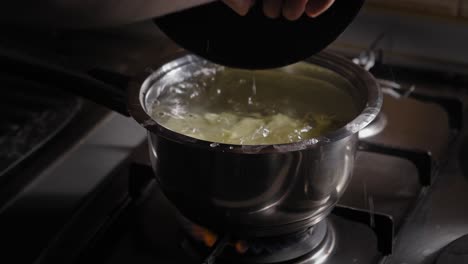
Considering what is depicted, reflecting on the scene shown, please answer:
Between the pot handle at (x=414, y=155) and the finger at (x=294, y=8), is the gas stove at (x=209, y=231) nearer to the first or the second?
the pot handle at (x=414, y=155)

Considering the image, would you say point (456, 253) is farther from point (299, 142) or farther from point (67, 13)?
point (67, 13)

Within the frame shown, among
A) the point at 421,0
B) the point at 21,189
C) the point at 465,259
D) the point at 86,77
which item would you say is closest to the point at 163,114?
the point at 86,77

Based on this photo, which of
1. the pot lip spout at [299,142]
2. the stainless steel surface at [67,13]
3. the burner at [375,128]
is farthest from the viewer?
the burner at [375,128]

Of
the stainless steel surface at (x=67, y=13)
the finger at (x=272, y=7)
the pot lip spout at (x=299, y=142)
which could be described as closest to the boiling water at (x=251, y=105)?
the pot lip spout at (x=299, y=142)

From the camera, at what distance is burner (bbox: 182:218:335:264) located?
2.47 feet

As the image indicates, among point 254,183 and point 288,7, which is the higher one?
point 288,7

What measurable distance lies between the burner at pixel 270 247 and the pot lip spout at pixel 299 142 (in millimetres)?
156

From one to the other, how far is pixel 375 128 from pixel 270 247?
1.03ft

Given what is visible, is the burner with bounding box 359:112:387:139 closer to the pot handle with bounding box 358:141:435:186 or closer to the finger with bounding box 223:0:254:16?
the pot handle with bounding box 358:141:435:186

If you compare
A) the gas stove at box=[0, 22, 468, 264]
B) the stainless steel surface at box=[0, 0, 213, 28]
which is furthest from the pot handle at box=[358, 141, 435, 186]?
the stainless steel surface at box=[0, 0, 213, 28]

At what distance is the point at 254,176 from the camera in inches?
26.2

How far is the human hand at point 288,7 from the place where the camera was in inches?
29.7

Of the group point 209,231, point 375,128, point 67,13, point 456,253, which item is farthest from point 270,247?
point 67,13

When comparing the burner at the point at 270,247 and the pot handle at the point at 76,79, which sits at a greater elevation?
the pot handle at the point at 76,79
